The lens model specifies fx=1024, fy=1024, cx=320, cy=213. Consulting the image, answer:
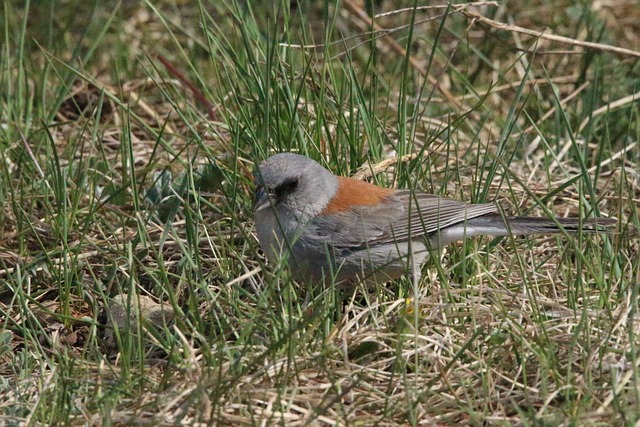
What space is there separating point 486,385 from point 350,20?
12.8ft

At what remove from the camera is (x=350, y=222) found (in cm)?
422

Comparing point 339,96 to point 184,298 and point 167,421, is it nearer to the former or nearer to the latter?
point 184,298

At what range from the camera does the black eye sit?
13.4 ft

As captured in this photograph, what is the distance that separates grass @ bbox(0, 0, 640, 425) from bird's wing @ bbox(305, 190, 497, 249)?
0.17 metres

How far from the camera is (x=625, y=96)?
18.5 ft

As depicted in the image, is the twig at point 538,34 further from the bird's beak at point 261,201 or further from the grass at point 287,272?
the bird's beak at point 261,201

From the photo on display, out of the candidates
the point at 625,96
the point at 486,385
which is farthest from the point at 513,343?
the point at 625,96

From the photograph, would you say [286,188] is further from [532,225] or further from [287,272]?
[532,225]

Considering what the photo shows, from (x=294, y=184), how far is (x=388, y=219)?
431 millimetres

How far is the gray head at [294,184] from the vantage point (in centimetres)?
404

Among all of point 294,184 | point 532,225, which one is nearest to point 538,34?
point 532,225

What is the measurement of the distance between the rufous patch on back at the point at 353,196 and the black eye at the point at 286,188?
0.18m

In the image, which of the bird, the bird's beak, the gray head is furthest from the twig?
the bird's beak

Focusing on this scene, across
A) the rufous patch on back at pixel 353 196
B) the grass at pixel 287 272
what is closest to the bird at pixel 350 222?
the rufous patch on back at pixel 353 196
